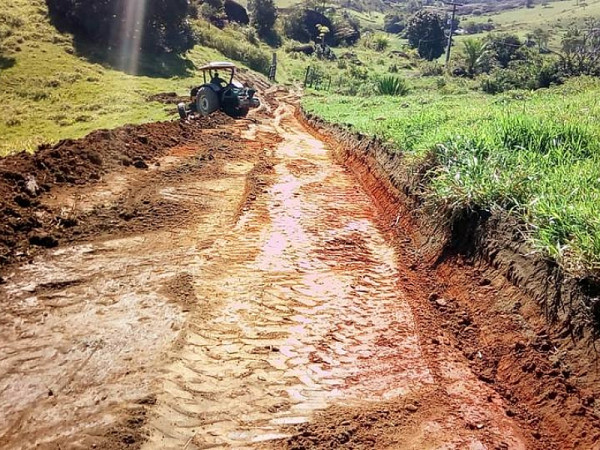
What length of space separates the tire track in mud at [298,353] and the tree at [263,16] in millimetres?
51165

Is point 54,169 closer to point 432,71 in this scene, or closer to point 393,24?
point 432,71

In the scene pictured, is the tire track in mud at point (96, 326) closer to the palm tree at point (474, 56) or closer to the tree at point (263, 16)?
the palm tree at point (474, 56)

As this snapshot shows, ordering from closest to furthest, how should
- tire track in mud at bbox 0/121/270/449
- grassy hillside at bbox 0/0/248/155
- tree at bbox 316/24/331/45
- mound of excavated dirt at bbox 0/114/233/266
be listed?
tire track in mud at bbox 0/121/270/449, mound of excavated dirt at bbox 0/114/233/266, grassy hillside at bbox 0/0/248/155, tree at bbox 316/24/331/45

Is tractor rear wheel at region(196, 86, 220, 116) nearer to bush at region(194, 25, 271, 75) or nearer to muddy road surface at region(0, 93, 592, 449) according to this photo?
muddy road surface at region(0, 93, 592, 449)

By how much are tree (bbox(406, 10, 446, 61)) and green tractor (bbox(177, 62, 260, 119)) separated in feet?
158

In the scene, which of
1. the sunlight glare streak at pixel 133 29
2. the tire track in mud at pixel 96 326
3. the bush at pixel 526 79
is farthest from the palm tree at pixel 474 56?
the tire track in mud at pixel 96 326

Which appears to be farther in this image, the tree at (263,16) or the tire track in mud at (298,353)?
the tree at (263,16)

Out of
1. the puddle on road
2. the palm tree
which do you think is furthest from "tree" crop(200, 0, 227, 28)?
the puddle on road

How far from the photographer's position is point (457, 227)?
6477 mm

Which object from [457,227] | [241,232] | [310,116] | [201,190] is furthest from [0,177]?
[310,116]

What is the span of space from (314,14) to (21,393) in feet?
219

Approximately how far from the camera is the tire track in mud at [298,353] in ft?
12.9

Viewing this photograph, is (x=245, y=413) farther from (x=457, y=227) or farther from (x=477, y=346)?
(x=457, y=227)

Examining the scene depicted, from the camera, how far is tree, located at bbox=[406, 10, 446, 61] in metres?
62.8
